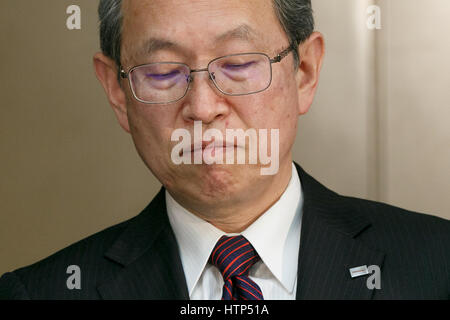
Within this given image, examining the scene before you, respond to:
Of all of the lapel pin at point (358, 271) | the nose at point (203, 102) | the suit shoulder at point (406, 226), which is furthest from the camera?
the suit shoulder at point (406, 226)

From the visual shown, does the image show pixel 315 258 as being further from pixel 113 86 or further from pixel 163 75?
pixel 113 86

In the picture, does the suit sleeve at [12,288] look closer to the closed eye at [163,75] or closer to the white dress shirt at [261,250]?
the white dress shirt at [261,250]

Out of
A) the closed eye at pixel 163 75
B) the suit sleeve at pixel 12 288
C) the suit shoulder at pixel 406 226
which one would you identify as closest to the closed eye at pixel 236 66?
the closed eye at pixel 163 75

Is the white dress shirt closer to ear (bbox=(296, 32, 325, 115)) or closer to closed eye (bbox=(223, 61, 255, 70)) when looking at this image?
ear (bbox=(296, 32, 325, 115))

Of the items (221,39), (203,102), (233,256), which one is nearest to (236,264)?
(233,256)

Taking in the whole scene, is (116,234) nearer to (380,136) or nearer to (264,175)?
(264,175)

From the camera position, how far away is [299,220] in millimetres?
1973

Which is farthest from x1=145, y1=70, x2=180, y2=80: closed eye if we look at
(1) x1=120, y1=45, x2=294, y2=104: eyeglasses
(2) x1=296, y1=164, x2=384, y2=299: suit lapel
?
(2) x1=296, y1=164, x2=384, y2=299: suit lapel

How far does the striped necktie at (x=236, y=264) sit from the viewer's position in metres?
1.82

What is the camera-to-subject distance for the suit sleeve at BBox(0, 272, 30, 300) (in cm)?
194

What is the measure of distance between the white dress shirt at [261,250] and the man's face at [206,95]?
0.08m

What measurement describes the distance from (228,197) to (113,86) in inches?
17.3

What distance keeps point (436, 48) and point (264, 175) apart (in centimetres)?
A: 83

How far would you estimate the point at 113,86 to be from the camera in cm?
204
